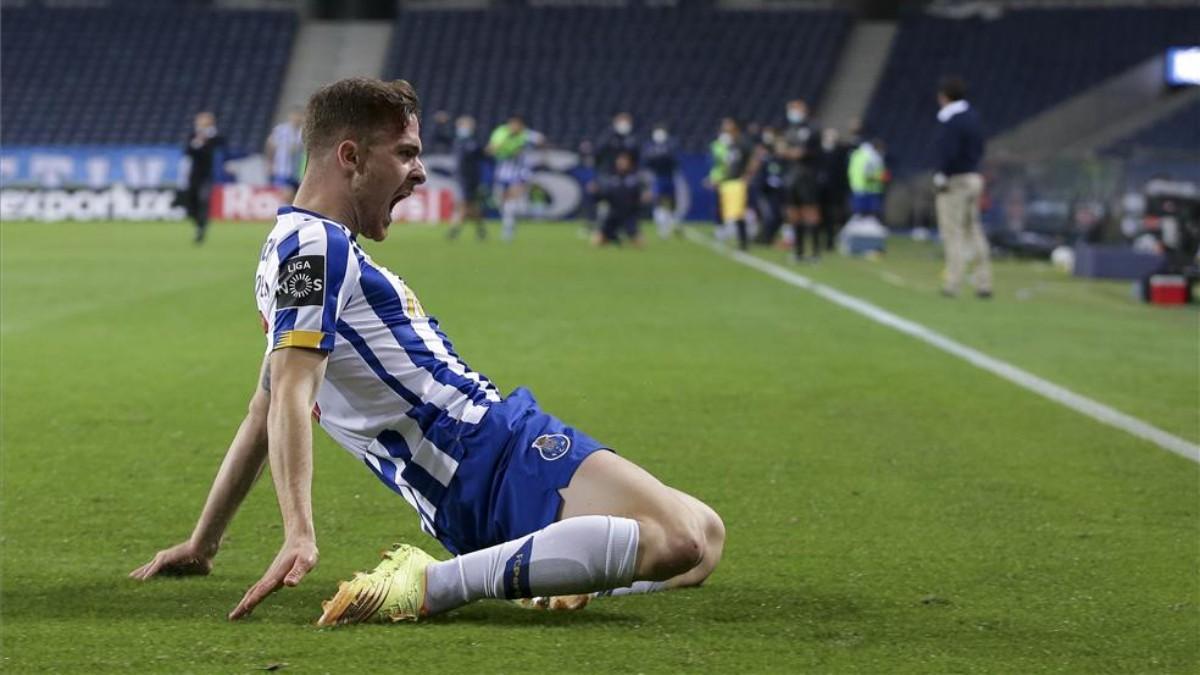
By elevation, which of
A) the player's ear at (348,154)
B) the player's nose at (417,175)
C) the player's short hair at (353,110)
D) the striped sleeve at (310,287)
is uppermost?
the player's short hair at (353,110)

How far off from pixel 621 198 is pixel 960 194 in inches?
411

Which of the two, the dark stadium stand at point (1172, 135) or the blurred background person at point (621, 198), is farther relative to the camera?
the dark stadium stand at point (1172, 135)

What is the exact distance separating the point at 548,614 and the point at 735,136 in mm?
25995

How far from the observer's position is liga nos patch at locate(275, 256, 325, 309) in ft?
14.2

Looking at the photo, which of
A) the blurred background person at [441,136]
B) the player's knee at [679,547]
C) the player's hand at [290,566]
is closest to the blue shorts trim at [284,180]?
the blurred background person at [441,136]

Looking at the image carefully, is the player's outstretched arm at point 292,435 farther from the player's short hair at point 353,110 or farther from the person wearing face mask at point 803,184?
the person wearing face mask at point 803,184

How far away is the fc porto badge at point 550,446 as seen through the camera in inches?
184

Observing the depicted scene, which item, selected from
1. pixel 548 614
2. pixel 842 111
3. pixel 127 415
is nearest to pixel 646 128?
pixel 842 111

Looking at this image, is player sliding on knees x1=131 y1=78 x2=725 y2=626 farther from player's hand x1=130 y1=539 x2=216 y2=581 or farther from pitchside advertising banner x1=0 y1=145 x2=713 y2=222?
pitchside advertising banner x1=0 y1=145 x2=713 y2=222

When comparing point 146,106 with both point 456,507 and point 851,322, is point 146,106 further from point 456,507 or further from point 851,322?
point 456,507

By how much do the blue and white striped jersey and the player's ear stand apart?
0.47 ft

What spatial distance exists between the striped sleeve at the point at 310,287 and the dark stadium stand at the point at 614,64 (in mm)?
39728

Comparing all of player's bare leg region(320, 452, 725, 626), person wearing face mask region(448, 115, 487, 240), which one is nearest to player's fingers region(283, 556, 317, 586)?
player's bare leg region(320, 452, 725, 626)

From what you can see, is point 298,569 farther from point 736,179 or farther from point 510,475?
point 736,179
